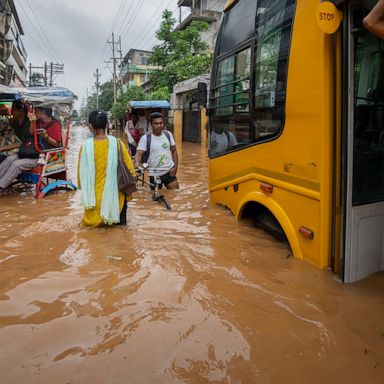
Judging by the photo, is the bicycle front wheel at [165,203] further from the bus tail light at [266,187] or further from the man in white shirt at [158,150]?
the bus tail light at [266,187]

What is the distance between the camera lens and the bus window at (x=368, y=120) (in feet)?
9.62

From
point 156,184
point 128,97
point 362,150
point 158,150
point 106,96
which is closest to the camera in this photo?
point 362,150

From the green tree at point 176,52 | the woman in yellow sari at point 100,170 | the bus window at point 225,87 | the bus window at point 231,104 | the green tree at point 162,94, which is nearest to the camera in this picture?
the bus window at point 231,104

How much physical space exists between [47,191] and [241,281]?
5.17m

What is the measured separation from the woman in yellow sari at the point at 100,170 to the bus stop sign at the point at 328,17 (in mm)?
2684

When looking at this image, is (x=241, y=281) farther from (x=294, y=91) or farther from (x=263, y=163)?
(x=294, y=91)

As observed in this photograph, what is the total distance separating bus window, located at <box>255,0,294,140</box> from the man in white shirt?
3.10 metres

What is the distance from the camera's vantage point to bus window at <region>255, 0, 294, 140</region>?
3510 millimetres

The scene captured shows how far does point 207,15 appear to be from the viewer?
3412 centimetres

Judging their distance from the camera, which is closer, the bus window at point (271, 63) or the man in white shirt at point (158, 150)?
the bus window at point (271, 63)

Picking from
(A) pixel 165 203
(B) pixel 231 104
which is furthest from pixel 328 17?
(A) pixel 165 203

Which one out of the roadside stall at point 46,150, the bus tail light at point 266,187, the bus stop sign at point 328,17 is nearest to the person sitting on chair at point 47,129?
the roadside stall at point 46,150

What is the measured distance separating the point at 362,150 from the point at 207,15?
113 ft

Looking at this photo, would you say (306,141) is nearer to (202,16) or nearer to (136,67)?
(202,16)
